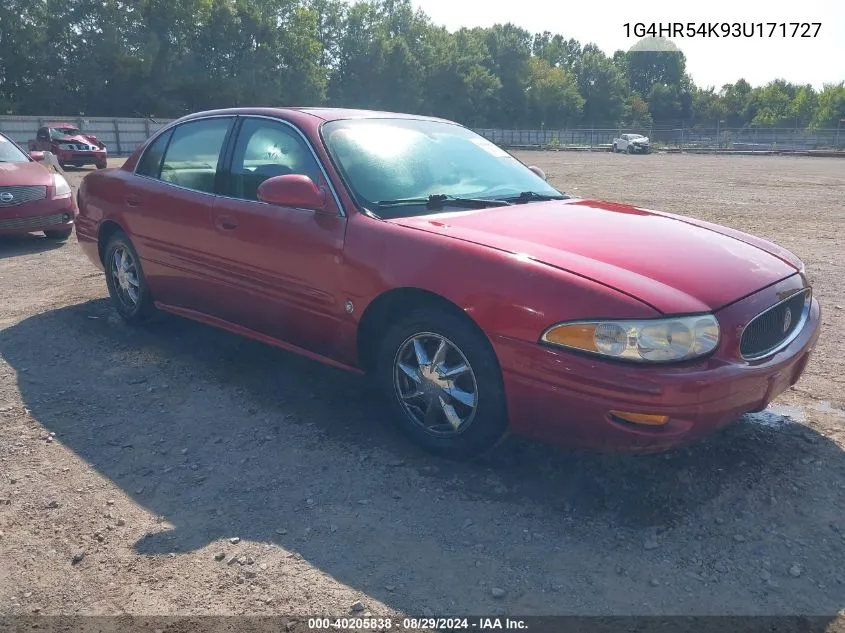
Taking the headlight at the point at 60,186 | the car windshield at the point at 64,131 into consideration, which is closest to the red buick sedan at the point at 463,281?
the headlight at the point at 60,186

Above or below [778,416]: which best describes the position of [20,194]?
above

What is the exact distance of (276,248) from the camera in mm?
4066

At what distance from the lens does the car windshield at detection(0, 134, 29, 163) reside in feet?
31.1

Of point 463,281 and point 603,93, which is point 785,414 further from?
point 603,93

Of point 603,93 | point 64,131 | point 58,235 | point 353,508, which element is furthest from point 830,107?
point 353,508

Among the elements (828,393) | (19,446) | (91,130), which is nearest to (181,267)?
(19,446)

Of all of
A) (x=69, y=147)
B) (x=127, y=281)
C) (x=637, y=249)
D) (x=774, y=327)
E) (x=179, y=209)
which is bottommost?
(x=127, y=281)

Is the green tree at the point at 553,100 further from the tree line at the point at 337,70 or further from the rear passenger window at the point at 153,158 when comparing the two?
the rear passenger window at the point at 153,158

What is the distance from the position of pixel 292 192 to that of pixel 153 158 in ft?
6.85

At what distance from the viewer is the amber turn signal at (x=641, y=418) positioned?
283cm

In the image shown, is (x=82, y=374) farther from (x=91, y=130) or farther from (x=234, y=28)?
(x=234, y=28)

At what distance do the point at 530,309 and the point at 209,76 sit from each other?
55170 mm

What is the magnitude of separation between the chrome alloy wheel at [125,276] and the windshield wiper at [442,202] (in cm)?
241

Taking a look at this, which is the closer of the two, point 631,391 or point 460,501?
point 631,391
